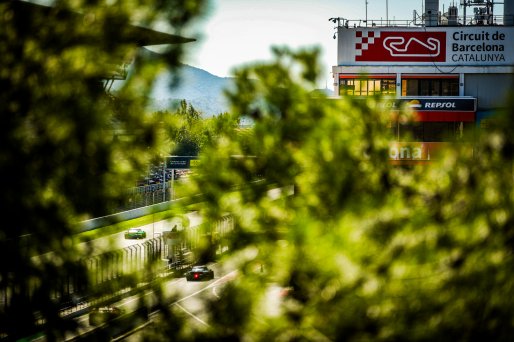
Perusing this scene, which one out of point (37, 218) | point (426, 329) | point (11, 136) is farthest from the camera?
point (37, 218)

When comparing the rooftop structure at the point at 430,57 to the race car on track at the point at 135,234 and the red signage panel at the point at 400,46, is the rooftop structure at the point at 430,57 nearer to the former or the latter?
the red signage panel at the point at 400,46

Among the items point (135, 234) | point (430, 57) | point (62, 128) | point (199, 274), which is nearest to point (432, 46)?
point (430, 57)

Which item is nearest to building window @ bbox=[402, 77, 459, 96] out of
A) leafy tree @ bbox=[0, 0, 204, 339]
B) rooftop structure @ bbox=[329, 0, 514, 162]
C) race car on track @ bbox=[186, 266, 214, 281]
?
rooftop structure @ bbox=[329, 0, 514, 162]

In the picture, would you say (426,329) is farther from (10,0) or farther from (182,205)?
(10,0)

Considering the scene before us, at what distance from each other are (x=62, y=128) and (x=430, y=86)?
4086 cm

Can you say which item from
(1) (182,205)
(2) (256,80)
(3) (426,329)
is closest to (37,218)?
(1) (182,205)

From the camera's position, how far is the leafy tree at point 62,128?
4449 mm

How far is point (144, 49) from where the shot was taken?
5195 millimetres

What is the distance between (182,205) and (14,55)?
181 cm

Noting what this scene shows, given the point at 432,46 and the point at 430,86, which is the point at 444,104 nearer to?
the point at 430,86

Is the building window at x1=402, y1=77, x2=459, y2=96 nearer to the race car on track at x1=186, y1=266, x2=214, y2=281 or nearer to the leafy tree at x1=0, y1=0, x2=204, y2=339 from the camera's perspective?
the race car on track at x1=186, y1=266, x2=214, y2=281

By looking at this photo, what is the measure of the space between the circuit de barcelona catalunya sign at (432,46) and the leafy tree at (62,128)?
38.7m

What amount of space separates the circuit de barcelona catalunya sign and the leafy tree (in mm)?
38693

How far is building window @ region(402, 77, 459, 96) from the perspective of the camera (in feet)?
139
